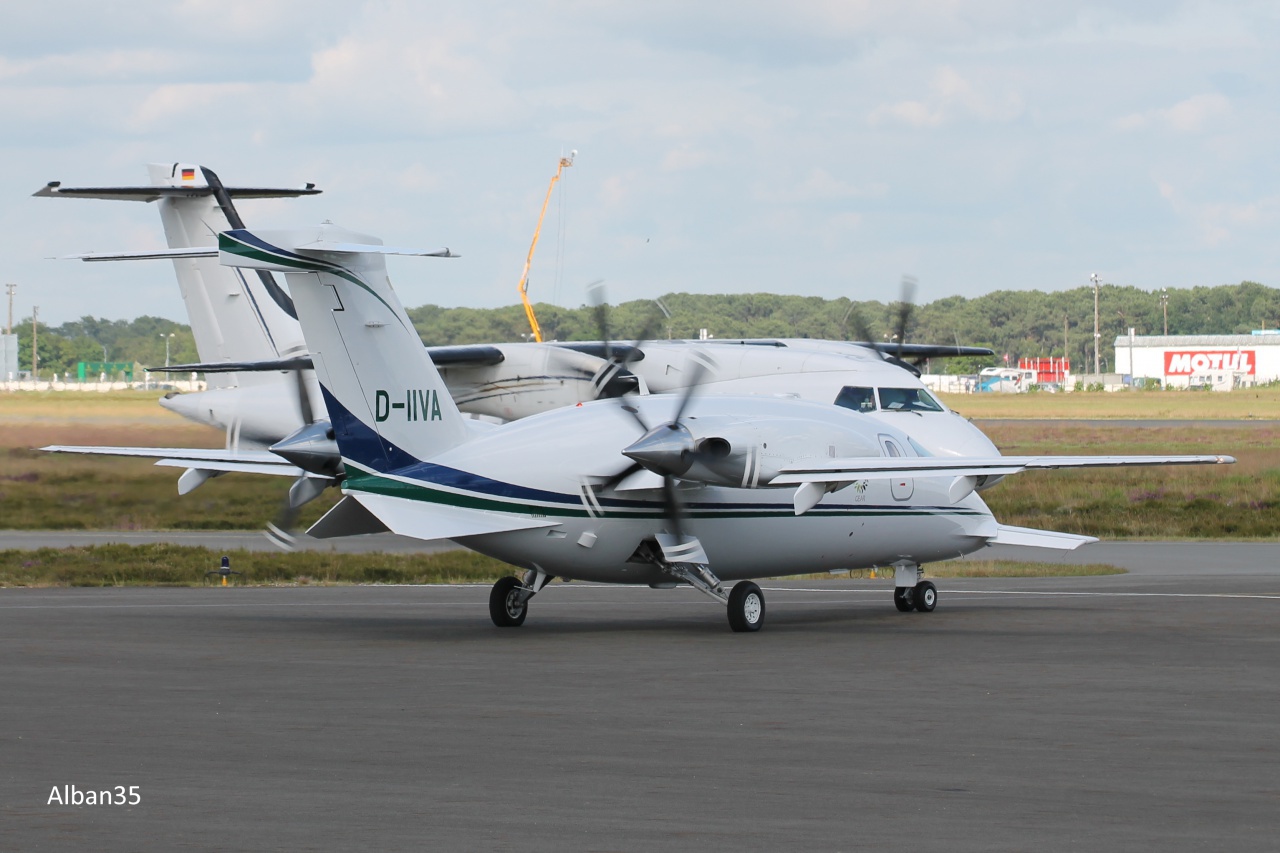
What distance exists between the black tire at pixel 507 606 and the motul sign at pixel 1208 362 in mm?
177695

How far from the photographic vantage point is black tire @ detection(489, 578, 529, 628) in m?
22.1

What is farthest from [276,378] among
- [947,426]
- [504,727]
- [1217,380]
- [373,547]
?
[1217,380]

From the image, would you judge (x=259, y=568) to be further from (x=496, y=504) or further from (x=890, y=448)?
(x=890, y=448)

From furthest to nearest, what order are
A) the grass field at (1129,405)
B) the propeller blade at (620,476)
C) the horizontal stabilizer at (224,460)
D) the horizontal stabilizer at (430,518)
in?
the grass field at (1129,405) < the horizontal stabilizer at (224,460) < the propeller blade at (620,476) < the horizontal stabilizer at (430,518)

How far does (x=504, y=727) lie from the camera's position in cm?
1349

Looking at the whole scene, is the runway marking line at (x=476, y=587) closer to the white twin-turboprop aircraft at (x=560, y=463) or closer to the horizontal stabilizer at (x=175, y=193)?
the white twin-turboprop aircraft at (x=560, y=463)

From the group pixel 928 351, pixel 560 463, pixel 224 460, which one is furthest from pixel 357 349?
pixel 928 351

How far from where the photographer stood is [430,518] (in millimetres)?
19828

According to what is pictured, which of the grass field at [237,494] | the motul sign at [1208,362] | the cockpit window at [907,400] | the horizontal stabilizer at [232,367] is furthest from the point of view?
the motul sign at [1208,362]

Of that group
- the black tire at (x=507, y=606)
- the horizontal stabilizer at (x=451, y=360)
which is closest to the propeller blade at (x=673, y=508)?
the black tire at (x=507, y=606)

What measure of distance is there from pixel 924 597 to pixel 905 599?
0.93ft

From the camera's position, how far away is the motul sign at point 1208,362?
18800cm

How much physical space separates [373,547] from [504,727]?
24.9m

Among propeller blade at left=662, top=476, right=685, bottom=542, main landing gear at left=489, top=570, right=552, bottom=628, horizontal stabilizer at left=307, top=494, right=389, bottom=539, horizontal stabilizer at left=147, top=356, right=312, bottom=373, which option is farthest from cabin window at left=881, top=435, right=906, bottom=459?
horizontal stabilizer at left=147, top=356, right=312, bottom=373
